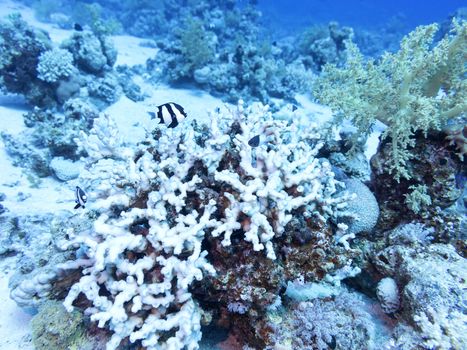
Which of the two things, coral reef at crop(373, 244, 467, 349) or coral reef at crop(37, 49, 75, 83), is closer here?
coral reef at crop(373, 244, 467, 349)

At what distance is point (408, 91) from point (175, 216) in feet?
10.2

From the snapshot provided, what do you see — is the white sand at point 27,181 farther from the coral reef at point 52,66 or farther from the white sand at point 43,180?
the coral reef at point 52,66

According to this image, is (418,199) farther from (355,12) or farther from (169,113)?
(355,12)

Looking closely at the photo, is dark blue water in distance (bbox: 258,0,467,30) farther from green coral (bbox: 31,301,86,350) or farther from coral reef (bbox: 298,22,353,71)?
green coral (bbox: 31,301,86,350)

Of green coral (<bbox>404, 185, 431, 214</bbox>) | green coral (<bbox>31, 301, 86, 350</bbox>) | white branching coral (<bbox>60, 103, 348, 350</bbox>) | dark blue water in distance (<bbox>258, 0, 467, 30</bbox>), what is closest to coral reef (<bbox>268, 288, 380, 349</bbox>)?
white branching coral (<bbox>60, 103, 348, 350</bbox>)

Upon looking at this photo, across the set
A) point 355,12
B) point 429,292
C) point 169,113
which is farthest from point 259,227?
point 355,12

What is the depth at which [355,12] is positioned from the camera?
164 ft

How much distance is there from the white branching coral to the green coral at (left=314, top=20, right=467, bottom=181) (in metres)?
1.10

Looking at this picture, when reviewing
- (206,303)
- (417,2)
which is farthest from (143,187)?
(417,2)

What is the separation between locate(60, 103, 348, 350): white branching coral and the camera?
98.1 inches

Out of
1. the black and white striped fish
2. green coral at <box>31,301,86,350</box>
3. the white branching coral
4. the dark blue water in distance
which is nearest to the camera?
the white branching coral

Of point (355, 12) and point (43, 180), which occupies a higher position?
point (355, 12)

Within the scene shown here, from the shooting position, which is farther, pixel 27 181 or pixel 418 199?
pixel 27 181

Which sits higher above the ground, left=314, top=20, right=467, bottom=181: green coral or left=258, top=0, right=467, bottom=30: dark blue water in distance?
left=258, top=0, right=467, bottom=30: dark blue water in distance
